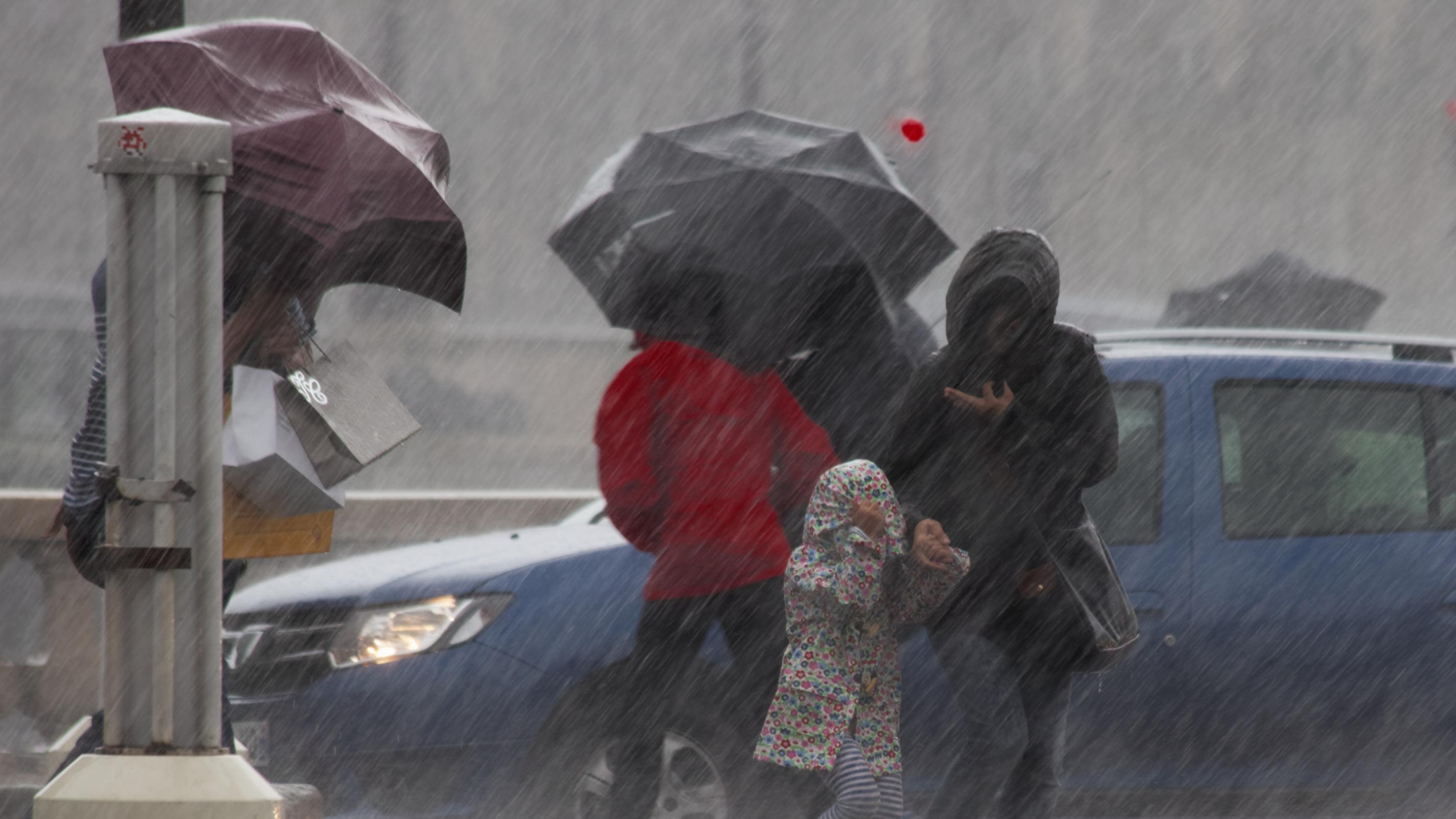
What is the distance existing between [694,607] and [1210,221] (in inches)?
1180

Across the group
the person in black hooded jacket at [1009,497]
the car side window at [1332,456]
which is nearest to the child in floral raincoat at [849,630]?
the person in black hooded jacket at [1009,497]

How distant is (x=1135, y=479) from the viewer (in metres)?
5.47

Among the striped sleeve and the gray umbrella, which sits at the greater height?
the gray umbrella

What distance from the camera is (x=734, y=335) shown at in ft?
15.0

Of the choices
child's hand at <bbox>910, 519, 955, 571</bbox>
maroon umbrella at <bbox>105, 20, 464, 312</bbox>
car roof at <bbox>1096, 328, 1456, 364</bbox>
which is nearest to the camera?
maroon umbrella at <bbox>105, 20, 464, 312</bbox>

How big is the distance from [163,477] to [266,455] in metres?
0.85

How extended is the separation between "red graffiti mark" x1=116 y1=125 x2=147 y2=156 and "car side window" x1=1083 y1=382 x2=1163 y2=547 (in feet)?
11.7

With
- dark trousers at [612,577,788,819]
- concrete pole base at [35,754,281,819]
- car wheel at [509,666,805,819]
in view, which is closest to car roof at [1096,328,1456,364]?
dark trousers at [612,577,788,819]

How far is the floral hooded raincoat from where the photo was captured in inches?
161

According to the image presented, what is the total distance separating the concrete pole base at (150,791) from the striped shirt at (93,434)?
108 centimetres

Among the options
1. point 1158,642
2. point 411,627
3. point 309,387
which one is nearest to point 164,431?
point 309,387

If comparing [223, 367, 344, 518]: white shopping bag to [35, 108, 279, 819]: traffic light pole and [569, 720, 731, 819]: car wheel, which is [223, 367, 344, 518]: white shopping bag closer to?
[35, 108, 279, 819]: traffic light pole

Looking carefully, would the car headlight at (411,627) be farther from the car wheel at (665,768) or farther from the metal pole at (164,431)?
the metal pole at (164,431)

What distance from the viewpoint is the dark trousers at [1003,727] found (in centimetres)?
424
